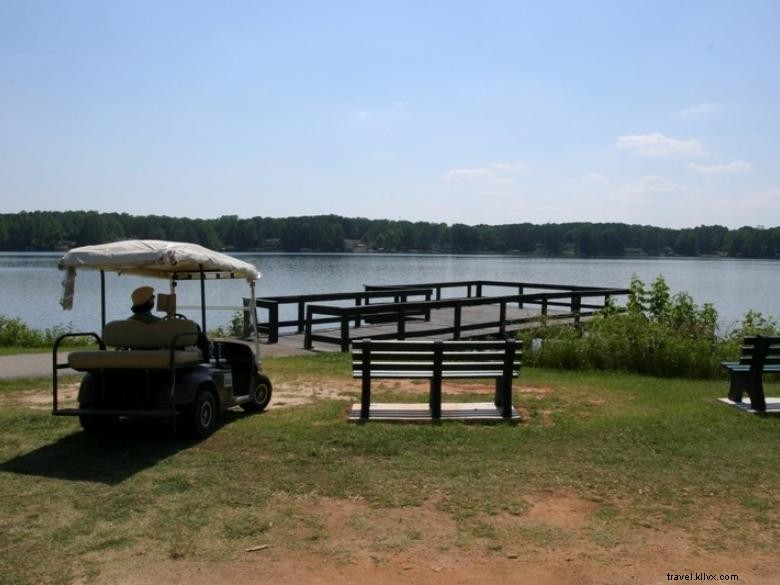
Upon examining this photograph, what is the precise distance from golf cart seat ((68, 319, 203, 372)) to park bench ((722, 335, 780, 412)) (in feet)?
19.4

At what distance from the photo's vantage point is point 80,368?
7070 millimetres

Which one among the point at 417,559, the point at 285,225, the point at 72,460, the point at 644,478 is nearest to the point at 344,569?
the point at 417,559

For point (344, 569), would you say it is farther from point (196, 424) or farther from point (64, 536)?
point (196, 424)

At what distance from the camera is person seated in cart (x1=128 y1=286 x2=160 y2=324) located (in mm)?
7376

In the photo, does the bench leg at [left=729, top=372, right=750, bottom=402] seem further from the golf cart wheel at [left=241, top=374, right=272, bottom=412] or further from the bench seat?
the bench seat

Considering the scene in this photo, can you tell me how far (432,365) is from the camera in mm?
8055

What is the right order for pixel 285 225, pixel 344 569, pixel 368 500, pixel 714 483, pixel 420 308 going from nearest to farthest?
pixel 344 569, pixel 368 500, pixel 714 483, pixel 420 308, pixel 285 225

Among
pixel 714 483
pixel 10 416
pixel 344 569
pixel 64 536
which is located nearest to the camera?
pixel 344 569

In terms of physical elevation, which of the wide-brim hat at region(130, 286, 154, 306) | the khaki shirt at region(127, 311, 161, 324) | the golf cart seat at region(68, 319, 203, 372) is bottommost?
the golf cart seat at region(68, 319, 203, 372)

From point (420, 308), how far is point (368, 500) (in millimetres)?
11048

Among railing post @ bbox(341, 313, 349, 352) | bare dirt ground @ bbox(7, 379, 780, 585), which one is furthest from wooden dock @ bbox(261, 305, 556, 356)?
bare dirt ground @ bbox(7, 379, 780, 585)

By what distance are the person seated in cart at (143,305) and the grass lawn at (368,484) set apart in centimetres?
107

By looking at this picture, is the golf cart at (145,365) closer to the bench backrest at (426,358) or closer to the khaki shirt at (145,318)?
the khaki shirt at (145,318)

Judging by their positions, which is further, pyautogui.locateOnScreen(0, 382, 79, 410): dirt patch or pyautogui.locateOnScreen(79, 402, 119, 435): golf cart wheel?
pyautogui.locateOnScreen(0, 382, 79, 410): dirt patch
